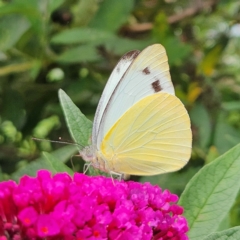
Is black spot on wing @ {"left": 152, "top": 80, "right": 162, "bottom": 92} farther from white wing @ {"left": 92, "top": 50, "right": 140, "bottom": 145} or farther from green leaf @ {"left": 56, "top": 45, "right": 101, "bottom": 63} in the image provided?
green leaf @ {"left": 56, "top": 45, "right": 101, "bottom": 63}

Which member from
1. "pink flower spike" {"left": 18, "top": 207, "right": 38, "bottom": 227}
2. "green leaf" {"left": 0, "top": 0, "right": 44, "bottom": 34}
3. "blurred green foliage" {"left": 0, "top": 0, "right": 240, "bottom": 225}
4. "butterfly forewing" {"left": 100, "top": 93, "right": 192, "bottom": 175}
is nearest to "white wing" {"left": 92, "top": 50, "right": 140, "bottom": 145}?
"butterfly forewing" {"left": 100, "top": 93, "right": 192, "bottom": 175}

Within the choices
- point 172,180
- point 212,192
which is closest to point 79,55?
point 172,180

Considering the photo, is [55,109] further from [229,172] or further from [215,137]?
[229,172]

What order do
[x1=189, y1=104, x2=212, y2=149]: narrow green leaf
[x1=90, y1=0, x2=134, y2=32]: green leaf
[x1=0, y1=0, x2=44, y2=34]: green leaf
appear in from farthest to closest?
[x1=189, y1=104, x2=212, y2=149]: narrow green leaf, [x1=90, y1=0, x2=134, y2=32]: green leaf, [x1=0, y1=0, x2=44, y2=34]: green leaf

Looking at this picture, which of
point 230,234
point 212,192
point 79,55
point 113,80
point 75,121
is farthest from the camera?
point 79,55

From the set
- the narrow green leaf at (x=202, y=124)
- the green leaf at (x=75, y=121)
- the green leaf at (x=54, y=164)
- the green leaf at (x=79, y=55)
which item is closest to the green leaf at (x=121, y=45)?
the green leaf at (x=79, y=55)

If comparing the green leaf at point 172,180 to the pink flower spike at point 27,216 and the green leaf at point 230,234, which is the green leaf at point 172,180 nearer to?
the green leaf at point 230,234

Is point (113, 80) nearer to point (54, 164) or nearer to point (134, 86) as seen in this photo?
point (134, 86)
